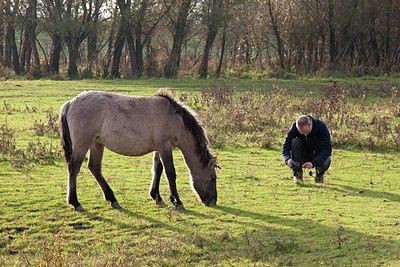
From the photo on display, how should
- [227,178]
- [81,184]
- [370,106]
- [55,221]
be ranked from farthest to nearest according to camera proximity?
[370,106] < [227,178] < [81,184] < [55,221]

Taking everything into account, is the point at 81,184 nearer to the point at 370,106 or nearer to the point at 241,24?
the point at 370,106

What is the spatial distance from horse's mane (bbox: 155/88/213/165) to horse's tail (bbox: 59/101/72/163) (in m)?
1.64

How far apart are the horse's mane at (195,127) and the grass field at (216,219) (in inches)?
33.6

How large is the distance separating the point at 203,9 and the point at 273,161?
28.7 m

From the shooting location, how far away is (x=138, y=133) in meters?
10.4

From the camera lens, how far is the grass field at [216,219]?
811 centimetres

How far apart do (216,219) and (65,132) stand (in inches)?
109

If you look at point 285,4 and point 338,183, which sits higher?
point 285,4

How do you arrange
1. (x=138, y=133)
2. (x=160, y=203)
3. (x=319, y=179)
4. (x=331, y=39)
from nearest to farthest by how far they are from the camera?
(x=138, y=133), (x=160, y=203), (x=319, y=179), (x=331, y=39)

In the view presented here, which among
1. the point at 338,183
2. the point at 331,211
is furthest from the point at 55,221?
the point at 338,183

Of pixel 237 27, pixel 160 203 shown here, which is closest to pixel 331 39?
pixel 237 27

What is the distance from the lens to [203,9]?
42.4 m

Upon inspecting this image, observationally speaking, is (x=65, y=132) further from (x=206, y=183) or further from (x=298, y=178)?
(x=298, y=178)

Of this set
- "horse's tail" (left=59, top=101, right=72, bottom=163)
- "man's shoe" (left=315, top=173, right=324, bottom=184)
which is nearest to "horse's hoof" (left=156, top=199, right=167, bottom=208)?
"horse's tail" (left=59, top=101, right=72, bottom=163)
